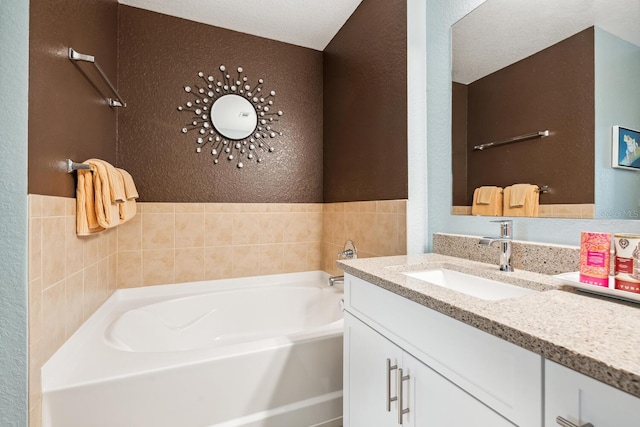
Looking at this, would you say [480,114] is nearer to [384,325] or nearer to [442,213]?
[442,213]

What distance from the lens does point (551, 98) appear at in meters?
1.08

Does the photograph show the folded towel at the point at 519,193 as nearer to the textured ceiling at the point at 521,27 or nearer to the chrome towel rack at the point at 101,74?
the textured ceiling at the point at 521,27

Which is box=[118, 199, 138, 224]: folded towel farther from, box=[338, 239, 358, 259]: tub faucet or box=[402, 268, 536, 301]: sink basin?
box=[402, 268, 536, 301]: sink basin

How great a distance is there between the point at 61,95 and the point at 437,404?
1.76 metres

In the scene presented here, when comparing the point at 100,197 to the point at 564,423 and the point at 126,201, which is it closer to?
the point at 126,201

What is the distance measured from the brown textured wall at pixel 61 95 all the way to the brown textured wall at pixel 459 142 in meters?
1.73

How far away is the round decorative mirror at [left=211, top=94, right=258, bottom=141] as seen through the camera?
228 centimetres

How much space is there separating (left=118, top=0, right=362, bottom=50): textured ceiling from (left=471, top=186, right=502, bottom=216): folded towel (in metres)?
1.58

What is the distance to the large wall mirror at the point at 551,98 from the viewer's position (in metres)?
0.92

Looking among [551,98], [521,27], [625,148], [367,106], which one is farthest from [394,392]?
[367,106]

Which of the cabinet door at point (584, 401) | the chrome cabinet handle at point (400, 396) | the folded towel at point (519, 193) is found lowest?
the chrome cabinet handle at point (400, 396)

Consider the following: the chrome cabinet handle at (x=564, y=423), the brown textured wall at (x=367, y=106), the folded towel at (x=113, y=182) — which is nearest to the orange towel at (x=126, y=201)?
the folded towel at (x=113, y=182)

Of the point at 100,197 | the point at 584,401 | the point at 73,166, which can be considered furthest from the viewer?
the point at 100,197

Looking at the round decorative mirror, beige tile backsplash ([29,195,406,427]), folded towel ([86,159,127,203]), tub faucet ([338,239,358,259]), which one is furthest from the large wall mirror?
folded towel ([86,159,127,203])
